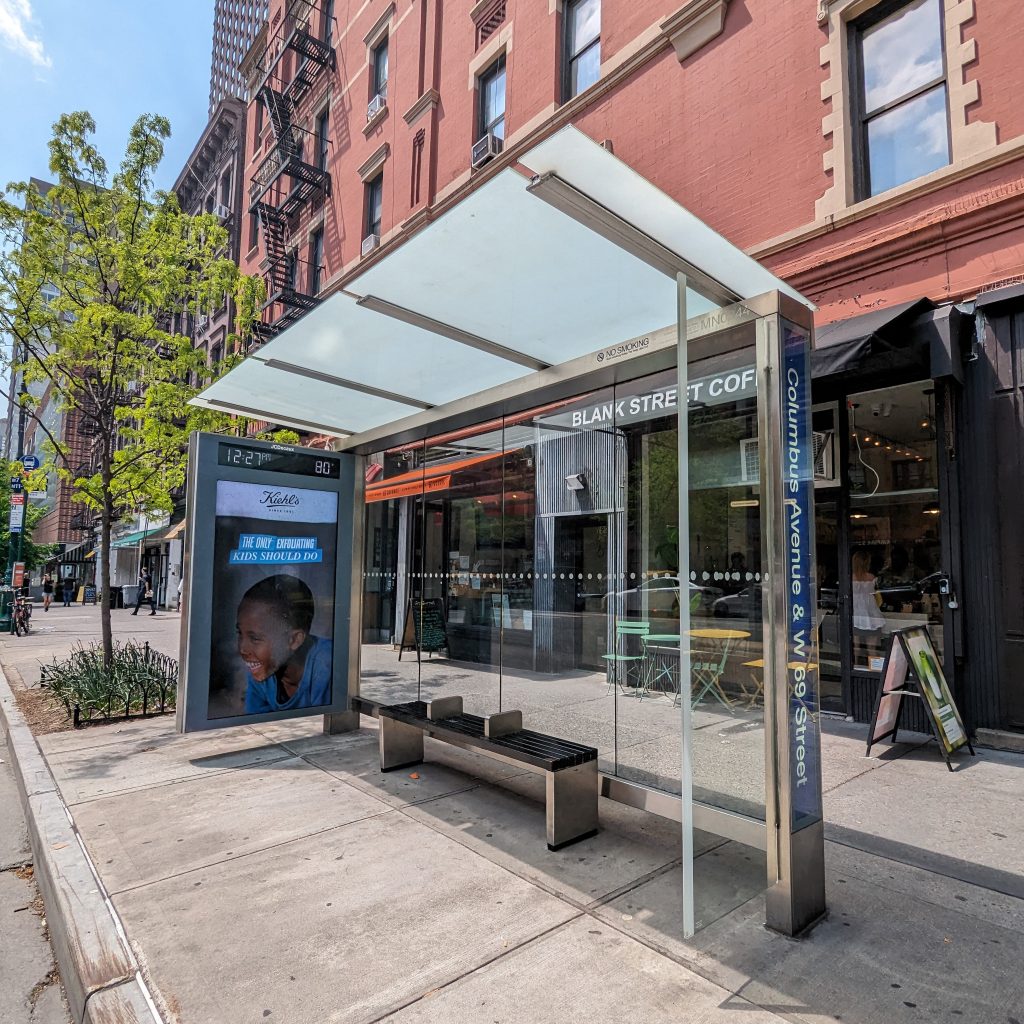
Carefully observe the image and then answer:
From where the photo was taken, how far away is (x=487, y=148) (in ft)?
39.8

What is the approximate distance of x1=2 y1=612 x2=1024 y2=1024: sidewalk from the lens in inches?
97.6

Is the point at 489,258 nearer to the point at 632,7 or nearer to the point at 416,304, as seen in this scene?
the point at 416,304

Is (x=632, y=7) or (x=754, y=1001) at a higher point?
(x=632, y=7)

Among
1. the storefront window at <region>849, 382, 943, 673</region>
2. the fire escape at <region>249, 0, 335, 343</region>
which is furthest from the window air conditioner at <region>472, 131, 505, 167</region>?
the storefront window at <region>849, 382, 943, 673</region>

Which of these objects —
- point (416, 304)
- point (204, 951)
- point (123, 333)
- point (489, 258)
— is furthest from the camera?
point (123, 333)

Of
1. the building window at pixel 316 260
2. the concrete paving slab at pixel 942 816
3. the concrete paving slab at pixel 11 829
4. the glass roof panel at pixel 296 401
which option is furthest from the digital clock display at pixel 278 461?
the building window at pixel 316 260

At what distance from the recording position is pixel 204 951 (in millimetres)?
2840

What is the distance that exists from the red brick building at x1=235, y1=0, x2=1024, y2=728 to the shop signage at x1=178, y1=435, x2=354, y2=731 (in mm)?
2954

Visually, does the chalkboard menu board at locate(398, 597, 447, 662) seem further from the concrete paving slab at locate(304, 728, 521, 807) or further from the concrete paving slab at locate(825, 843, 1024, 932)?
the concrete paving slab at locate(825, 843, 1024, 932)

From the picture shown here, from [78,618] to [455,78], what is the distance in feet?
72.5

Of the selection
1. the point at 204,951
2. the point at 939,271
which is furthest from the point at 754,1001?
the point at 939,271

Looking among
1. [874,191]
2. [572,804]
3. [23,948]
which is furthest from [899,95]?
[23,948]

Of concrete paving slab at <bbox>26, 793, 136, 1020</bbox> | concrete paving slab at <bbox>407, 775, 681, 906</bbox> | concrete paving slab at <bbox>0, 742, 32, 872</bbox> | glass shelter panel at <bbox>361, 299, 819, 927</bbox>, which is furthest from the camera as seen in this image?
concrete paving slab at <bbox>0, 742, 32, 872</bbox>

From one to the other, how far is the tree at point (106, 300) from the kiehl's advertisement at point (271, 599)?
134 inches
